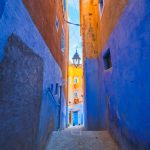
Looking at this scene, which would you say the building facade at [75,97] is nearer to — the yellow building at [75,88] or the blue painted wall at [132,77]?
the yellow building at [75,88]

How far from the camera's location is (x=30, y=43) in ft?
10.9

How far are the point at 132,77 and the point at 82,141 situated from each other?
2.45 meters

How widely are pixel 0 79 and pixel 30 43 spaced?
1.42 meters

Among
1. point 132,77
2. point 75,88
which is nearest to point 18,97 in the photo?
point 132,77

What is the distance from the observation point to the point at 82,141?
4.75 meters

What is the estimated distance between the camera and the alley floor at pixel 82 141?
4.41m

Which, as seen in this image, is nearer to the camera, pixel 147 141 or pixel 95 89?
pixel 147 141

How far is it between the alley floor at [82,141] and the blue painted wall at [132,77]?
0.32 meters

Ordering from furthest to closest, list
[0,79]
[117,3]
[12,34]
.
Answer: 1. [117,3]
2. [12,34]
3. [0,79]

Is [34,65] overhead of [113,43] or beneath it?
beneath

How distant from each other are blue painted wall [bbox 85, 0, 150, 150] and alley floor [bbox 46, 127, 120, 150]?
325 mm

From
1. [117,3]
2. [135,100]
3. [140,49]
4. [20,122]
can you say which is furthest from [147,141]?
[117,3]

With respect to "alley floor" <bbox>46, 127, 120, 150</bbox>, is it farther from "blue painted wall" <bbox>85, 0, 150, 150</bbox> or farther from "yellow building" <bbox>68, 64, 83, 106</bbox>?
"yellow building" <bbox>68, 64, 83, 106</bbox>

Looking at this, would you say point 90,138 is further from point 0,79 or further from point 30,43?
point 0,79
